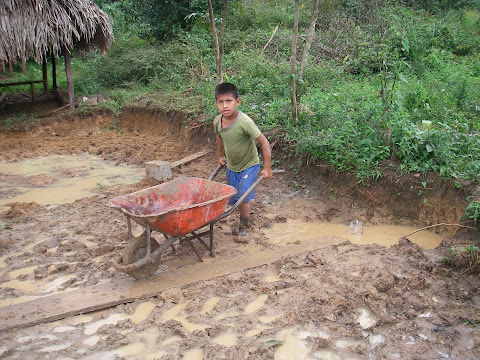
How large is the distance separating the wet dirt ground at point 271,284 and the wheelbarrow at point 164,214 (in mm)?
265

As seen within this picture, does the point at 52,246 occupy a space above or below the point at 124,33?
below

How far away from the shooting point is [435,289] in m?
3.79

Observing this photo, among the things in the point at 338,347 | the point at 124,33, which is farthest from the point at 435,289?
the point at 124,33

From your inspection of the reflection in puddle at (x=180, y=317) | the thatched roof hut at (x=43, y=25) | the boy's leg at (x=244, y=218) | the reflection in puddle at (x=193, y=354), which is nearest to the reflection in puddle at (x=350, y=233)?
the boy's leg at (x=244, y=218)

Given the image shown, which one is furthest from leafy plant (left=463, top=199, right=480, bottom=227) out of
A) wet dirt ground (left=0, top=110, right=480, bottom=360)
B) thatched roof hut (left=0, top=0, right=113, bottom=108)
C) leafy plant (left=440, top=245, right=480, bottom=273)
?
thatched roof hut (left=0, top=0, right=113, bottom=108)

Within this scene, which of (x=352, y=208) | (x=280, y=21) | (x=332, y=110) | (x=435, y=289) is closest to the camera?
(x=435, y=289)

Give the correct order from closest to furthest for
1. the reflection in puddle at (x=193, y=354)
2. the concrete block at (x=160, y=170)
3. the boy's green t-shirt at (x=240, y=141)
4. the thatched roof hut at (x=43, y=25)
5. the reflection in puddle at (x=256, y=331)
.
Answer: the reflection in puddle at (x=193, y=354), the reflection in puddle at (x=256, y=331), the boy's green t-shirt at (x=240, y=141), the concrete block at (x=160, y=170), the thatched roof hut at (x=43, y=25)

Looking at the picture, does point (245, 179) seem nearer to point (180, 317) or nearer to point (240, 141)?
point (240, 141)

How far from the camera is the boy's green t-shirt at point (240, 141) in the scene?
4.57 meters

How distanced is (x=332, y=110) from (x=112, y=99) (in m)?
6.88

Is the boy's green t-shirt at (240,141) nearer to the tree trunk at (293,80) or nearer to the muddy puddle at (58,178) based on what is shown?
the tree trunk at (293,80)

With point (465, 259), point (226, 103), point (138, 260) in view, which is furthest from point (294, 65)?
point (138, 260)

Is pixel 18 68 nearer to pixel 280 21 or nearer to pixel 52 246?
pixel 280 21

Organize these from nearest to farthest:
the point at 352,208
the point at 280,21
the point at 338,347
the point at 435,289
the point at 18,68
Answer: the point at 338,347 → the point at 435,289 → the point at 352,208 → the point at 280,21 → the point at 18,68
